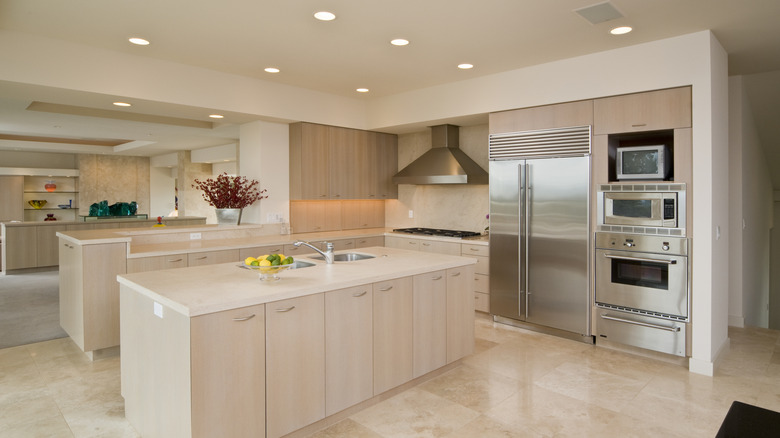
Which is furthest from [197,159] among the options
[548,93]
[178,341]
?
[178,341]

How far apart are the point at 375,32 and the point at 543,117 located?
185 cm

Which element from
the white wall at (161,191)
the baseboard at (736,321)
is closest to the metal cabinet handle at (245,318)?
the baseboard at (736,321)

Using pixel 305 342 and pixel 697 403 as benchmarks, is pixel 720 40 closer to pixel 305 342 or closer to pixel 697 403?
pixel 697 403

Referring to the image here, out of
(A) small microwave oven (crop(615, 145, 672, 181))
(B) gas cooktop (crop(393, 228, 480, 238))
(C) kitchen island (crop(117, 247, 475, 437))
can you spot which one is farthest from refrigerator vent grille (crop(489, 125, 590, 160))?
(C) kitchen island (crop(117, 247, 475, 437))

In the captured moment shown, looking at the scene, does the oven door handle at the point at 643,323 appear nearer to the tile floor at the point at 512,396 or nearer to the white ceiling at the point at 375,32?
the tile floor at the point at 512,396

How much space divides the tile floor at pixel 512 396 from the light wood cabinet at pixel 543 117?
206cm

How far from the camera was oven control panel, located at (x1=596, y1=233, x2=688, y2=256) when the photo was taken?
359cm

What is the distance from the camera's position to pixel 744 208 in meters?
4.75

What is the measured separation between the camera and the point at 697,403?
117 inches

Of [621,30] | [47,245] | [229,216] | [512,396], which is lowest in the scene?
[512,396]

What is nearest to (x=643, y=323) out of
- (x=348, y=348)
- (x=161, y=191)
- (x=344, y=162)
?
(x=348, y=348)

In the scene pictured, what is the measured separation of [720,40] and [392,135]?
12.8 ft

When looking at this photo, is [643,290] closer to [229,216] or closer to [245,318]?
[245,318]

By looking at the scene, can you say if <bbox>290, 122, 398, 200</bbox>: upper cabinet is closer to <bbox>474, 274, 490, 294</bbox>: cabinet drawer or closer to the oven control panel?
<bbox>474, 274, 490, 294</bbox>: cabinet drawer
